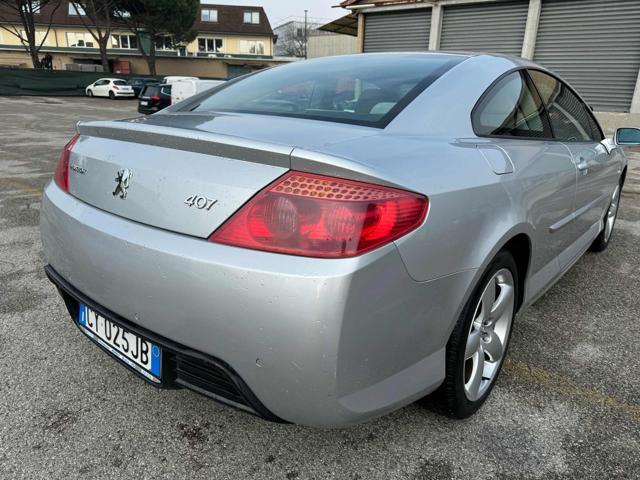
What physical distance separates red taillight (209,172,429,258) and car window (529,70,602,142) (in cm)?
161

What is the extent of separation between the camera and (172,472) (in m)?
1.63

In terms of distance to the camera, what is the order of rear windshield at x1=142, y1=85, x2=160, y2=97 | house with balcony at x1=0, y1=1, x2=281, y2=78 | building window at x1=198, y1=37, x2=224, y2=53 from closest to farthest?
rear windshield at x1=142, y1=85, x2=160, y2=97
house with balcony at x1=0, y1=1, x2=281, y2=78
building window at x1=198, y1=37, x2=224, y2=53

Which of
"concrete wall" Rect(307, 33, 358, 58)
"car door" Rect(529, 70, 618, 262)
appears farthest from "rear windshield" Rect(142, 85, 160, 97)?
"car door" Rect(529, 70, 618, 262)

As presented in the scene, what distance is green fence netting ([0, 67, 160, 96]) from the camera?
26656 mm

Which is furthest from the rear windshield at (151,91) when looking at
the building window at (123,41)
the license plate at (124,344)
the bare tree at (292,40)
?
the bare tree at (292,40)

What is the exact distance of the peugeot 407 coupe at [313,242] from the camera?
1.32 metres

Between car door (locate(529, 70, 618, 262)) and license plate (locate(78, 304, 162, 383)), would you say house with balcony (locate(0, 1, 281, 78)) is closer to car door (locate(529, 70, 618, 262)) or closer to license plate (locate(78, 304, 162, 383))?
car door (locate(529, 70, 618, 262))

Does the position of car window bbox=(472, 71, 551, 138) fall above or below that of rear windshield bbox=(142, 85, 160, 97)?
above

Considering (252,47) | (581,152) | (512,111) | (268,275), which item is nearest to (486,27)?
(581,152)

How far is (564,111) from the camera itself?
2869 millimetres

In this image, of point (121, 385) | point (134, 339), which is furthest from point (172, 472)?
point (121, 385)

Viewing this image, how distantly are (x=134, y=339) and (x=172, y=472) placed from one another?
45 cm

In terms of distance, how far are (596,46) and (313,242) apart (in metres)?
15.2

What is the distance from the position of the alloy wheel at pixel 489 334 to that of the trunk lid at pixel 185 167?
0.81 m
